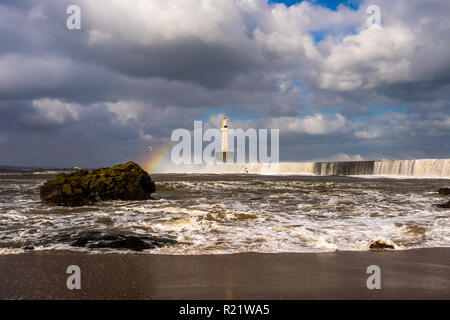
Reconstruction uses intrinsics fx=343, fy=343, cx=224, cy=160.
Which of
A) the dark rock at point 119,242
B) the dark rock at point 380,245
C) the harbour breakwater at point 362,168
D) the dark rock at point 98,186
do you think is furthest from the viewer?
the harbour breakwater at point 362,168

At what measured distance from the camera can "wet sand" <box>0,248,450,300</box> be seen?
9.94 ft

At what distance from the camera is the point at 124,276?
3.51m

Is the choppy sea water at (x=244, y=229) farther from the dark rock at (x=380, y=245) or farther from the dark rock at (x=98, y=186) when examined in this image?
the dark rock at (x=98, y=186)

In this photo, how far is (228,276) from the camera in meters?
3.56

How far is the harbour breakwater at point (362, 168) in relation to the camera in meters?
42.9

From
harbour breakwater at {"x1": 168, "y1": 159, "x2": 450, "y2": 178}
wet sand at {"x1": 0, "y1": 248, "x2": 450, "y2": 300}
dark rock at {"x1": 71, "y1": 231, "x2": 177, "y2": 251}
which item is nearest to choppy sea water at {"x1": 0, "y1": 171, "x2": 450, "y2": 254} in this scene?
dark rock at {"x1": 71, "y1": 231, "x2": 177, "y2": 251}

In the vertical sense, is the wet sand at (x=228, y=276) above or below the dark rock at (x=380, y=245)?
above

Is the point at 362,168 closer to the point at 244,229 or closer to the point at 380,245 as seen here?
the point at 244,229

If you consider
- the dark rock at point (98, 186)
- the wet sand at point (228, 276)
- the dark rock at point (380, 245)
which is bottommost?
the dark rock at point (380, 245)

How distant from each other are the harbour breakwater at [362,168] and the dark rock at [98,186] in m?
40.9
